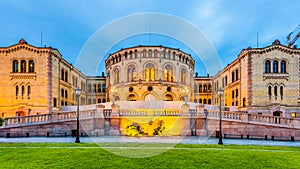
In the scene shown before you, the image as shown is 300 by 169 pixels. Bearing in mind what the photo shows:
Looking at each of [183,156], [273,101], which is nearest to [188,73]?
[273,101]

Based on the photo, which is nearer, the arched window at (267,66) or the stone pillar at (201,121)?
the stone pillar at (201,121)

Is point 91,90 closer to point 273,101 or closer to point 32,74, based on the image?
point 32,74

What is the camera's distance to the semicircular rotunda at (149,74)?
49469 mm

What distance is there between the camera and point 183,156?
461 inches

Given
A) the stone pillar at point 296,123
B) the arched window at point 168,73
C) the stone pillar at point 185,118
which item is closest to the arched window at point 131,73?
the arched window at point 168,73

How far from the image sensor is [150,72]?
166 ft

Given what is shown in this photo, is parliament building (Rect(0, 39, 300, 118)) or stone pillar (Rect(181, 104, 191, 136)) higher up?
parliament building (Rect(0, 39, 300, 118))

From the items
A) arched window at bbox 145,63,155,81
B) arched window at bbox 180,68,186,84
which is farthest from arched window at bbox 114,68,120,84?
arched window at bbox 180,68,186,84

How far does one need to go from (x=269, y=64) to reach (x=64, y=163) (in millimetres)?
38400

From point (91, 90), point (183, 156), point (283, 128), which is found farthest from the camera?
point (91, 90)

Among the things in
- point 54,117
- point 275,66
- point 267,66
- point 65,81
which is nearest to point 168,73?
point 267,66

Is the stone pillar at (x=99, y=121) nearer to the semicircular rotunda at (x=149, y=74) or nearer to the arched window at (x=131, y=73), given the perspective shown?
the semicircular rotunda at (x=149, y=74)

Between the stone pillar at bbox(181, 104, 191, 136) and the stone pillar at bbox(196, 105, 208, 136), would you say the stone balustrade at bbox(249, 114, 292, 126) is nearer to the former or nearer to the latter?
the stone pillar at bbox(196, 105, 208, 136)

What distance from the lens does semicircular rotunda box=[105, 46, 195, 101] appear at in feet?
162
